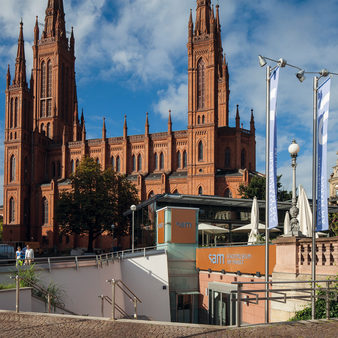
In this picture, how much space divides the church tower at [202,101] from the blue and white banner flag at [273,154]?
1887 inches

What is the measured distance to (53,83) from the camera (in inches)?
3253

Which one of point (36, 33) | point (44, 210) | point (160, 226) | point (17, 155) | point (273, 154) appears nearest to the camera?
point (273, 154)

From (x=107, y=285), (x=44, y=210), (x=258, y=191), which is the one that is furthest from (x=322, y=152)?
(x=44, y=210)

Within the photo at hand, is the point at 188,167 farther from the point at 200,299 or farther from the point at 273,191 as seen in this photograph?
the point at 273,191

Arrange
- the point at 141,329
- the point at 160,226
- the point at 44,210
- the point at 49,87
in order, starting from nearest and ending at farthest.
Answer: the point at 141,329, the point at 160,226, the point at 44,210, the point at 49,87

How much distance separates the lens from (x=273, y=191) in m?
14.0

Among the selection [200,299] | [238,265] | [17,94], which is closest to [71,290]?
[200,299]

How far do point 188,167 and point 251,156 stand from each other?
370 inches

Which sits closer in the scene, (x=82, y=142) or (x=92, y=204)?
(x=92, y=204)

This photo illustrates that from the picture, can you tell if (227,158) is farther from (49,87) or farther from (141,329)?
(141,329)

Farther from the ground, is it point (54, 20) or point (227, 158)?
point (54, 20)

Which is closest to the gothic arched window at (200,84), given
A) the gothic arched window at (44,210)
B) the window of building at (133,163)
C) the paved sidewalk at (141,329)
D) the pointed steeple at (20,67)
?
the window of building at (133,163)

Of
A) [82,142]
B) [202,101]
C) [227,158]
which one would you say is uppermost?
[202,101]

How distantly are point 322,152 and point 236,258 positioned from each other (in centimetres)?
795
